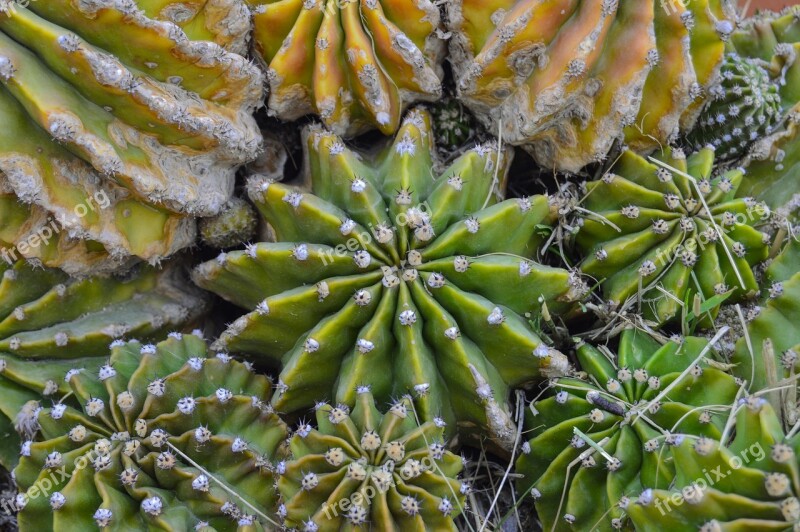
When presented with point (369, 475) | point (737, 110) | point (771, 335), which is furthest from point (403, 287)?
point (737, 110)

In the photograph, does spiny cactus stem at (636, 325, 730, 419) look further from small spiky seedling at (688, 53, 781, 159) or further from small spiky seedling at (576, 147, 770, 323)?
small spiky seedling at (688, 53, 781, 159)

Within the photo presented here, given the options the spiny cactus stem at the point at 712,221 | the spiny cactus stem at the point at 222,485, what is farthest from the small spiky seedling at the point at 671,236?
the spiny cactus stem at the point at 222,485

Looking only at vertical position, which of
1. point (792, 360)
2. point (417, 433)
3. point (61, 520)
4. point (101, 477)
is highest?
point (792, 360)

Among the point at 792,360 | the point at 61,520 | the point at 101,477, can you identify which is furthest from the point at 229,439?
the point at 792,360

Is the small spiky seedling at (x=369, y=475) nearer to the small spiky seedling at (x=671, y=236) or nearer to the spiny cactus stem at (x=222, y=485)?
the spiny cactus stem at (x=222, y=485)

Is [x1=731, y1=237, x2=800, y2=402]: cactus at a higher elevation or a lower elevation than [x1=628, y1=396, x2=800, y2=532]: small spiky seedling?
higher

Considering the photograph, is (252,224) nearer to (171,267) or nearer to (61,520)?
(171,267)

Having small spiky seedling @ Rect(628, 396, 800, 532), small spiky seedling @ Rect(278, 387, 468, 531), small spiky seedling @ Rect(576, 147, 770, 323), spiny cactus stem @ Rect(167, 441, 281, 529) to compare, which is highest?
small spiky seedling @ Rect(576, 147, 770, 323)

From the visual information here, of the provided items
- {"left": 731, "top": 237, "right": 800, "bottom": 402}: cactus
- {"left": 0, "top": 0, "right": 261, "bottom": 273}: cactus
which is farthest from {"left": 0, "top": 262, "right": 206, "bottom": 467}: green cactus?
{"left": 731, "top": 237, "right": 800, "bottom": 402}: cactus
